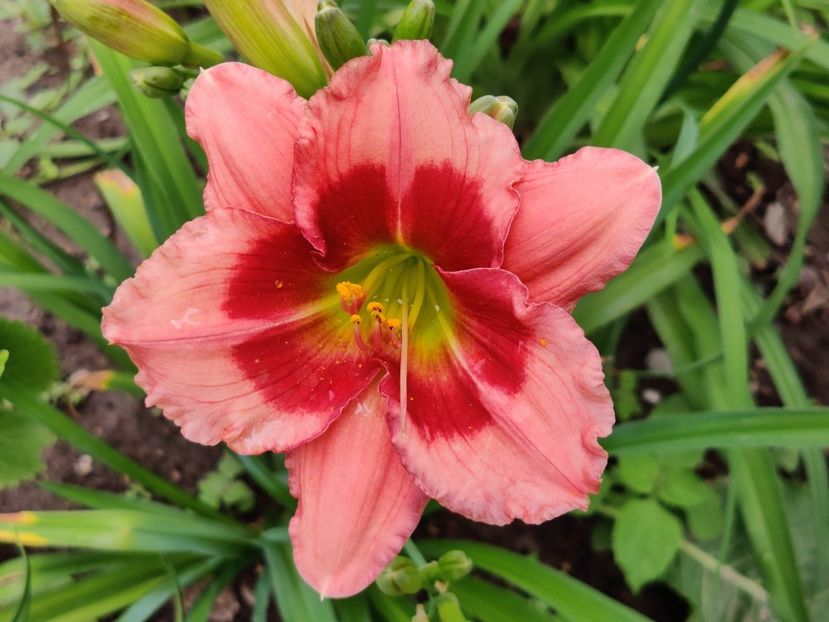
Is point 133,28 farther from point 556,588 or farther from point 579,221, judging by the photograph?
point 556,588

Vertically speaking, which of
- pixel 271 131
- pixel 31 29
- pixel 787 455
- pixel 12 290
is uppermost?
pixel 271 131

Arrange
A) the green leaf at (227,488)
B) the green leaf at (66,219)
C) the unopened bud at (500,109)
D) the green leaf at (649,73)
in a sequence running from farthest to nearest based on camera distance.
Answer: the green leaf at (227,488) → the green leaf at (66,219) → the green leaf at (649,73) → the unopened bud at (500,109)

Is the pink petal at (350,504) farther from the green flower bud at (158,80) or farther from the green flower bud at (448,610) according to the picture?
the green flower bud at (158,80)

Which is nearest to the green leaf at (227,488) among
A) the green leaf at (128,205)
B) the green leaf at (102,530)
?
the green leaf at (102,530)

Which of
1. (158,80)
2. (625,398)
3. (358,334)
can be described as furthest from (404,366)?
(625,398)

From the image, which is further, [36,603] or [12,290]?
[12,290]

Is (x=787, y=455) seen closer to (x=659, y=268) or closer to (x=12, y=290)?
(x=659, y=268)

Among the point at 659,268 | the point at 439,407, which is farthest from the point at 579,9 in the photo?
the point at 439,407
